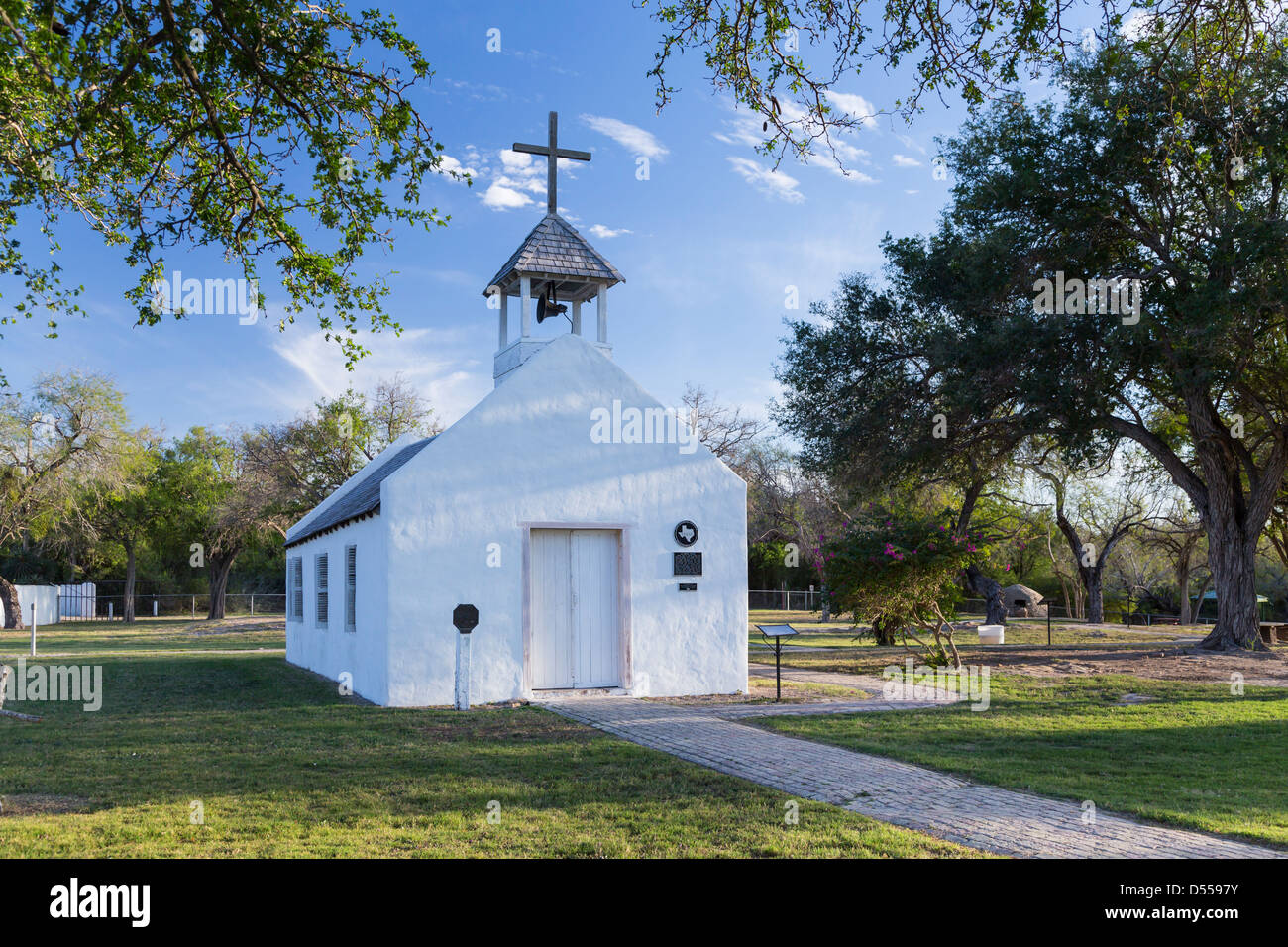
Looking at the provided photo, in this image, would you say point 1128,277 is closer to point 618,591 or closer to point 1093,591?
point 618,591

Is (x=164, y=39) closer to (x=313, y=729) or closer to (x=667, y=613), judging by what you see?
(x=313, y=729)

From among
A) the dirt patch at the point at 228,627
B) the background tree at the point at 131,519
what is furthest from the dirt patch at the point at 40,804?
the background tree at the point at 131,519

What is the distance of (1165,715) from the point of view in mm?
12523

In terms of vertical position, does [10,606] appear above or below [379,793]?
below

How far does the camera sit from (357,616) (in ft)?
48.9

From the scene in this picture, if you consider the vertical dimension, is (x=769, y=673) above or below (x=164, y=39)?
below

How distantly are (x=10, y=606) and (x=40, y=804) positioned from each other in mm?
38332

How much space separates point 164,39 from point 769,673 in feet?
45.8

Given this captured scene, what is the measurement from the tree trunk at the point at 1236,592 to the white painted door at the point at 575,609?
49.8 ft

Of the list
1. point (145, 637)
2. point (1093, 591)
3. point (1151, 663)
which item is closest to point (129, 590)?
point (145, 637)

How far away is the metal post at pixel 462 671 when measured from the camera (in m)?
12.6

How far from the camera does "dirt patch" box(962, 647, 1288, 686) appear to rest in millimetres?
17328

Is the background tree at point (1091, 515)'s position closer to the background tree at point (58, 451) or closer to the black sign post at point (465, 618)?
the black sign post at point (465, 618)
